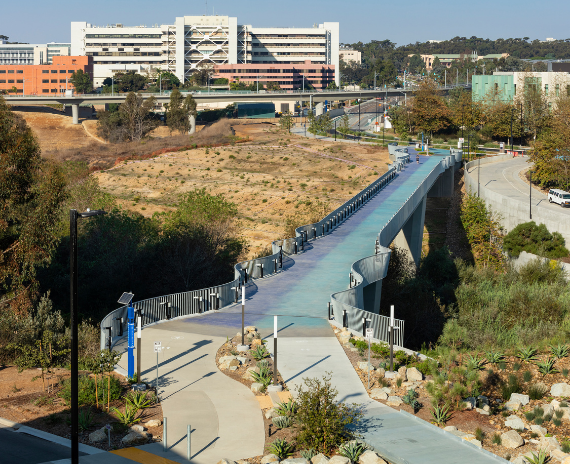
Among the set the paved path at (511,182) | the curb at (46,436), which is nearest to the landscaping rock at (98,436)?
the curb at (46,436)

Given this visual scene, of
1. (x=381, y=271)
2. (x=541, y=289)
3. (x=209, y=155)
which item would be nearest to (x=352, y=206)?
(x=541, y=289)

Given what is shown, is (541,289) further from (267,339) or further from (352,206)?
(267,339)

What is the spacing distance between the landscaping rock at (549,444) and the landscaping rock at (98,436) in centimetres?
1077

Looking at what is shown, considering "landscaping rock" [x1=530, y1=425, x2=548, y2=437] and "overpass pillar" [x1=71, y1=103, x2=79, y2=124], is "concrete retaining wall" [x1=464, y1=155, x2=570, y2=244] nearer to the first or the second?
"landscaping rock" [x1=530, y1=425, x2=548, y2=437]

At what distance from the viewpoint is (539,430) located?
730 inches

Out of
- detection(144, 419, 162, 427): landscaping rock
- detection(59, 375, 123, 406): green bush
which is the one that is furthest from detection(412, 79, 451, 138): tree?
detection(144, 419, 162, 427): landscaping rock

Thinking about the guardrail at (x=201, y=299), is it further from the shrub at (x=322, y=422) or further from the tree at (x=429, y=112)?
the tree at (x=429, y=112)

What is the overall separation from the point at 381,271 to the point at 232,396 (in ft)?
49.0

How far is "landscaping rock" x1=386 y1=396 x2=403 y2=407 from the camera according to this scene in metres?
19.8

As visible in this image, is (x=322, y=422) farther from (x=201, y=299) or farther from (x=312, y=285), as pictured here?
(x=312, y=285)

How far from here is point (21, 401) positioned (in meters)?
20.3

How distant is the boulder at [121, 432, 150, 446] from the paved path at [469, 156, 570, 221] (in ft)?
159

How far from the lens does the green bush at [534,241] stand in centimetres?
5725

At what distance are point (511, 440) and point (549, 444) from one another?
0.90 metres
